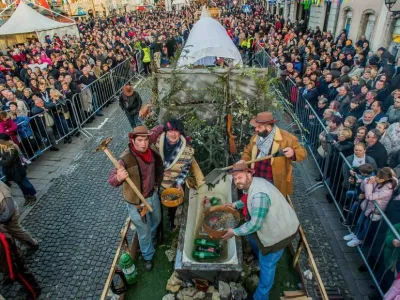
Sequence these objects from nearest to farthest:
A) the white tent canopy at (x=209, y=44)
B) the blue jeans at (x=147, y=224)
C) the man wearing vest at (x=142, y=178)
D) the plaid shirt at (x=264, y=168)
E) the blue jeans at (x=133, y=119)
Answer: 1. the man wearing vest at (x=142, y=178)
2. the blue jeans at (x=147, y=224)
3. the plaid shirt at (x=264, y=168)
4. the blue jeans at (x=133, y=119)
5. the white tent canopy at (x=209, y=44)

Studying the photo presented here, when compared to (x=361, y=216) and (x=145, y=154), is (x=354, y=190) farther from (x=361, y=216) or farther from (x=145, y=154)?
(x=145, y=154)

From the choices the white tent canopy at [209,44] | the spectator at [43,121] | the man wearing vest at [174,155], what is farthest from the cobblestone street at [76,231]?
the white tent canopy at [209,44]

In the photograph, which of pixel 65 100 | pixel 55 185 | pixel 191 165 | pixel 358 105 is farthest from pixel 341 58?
pixel 55 185

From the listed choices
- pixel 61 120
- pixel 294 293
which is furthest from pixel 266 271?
pixel 61 120

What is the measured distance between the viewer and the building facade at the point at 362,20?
39.4ft

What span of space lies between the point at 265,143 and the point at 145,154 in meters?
1.75

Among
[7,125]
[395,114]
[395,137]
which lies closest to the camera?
[395,137]

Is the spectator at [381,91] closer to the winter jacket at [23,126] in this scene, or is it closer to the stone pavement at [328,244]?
the stone pavement at [328,244]

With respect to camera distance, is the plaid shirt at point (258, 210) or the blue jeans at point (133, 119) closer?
the plaid shirt at point (258, 210)

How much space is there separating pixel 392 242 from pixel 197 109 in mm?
3760

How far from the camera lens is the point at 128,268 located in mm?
4066

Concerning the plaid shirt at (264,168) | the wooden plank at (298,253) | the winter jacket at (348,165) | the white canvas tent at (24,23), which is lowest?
the wooden plank at (298,253)

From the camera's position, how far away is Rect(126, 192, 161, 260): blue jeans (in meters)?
4.08

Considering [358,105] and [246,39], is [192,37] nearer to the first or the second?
[358,105]
